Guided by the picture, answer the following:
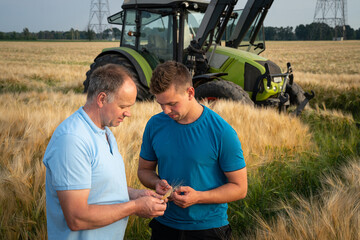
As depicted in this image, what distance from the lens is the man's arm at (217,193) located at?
64.0 inches

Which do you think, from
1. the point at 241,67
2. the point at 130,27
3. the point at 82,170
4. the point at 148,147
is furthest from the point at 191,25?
the point at 82,170

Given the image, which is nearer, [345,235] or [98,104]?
[98,104]

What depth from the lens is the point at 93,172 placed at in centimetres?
136

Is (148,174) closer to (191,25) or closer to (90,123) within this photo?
(90,123)

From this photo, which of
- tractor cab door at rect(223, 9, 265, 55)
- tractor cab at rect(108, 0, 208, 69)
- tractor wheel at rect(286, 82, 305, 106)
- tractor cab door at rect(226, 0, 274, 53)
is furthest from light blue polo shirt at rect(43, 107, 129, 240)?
tractor wheel at rect(286, 82, 305, 106)

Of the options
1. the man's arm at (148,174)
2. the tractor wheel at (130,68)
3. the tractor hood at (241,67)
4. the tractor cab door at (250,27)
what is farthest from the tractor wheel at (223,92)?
the man's arm at (148,174)

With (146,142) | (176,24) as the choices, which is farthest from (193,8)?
(146,142)

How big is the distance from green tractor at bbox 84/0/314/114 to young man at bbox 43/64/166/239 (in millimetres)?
3982

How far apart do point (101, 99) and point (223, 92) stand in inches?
160

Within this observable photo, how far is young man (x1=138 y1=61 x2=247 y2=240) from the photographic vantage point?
172 centimetres

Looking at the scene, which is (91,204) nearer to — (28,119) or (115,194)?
(115,194)

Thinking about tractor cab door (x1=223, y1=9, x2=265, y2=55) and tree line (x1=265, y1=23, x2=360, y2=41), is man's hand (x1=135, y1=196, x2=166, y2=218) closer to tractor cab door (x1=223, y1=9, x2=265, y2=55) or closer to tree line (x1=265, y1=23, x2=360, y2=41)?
tractor cab door (x1=223, y1=9, x2=265, y2=55)

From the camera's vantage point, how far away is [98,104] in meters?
1.43

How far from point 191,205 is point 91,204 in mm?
583
